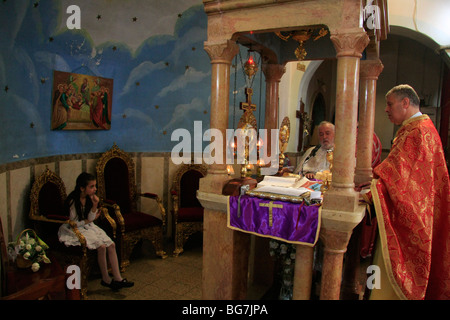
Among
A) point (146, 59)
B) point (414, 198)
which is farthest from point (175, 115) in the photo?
point (414, 198)

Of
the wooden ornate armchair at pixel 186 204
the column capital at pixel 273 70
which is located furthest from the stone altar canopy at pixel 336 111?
the wooden ornate armchair at pixel 186 204

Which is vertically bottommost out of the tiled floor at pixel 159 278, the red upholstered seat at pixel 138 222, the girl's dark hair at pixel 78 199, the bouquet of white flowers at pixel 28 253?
the tiled floor at pixel 159 278

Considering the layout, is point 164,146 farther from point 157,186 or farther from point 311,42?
point 311,42

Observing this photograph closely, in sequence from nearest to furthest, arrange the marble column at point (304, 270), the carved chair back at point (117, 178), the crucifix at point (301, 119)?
the marble column at point (304, 270) → the carved chair back at point (117, 178) → the crucifix at point (301, 119)

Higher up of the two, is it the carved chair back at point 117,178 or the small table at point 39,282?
the carved chair back at point 117,178

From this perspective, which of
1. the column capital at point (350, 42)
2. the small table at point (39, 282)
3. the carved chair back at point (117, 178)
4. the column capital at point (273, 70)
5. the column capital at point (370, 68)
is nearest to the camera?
the small table at point (39, 282)

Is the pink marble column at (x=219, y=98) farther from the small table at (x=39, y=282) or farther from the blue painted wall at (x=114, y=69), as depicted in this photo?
the blue painted wall at (x=114, y=69)

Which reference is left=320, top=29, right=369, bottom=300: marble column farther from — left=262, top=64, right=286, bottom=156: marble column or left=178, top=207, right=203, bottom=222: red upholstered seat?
left=178, top=207, right=203, bottom=222: red upholstered seat

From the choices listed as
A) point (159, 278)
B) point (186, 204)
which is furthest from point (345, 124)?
point (186, 204)

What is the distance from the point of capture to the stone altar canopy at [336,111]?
2.97 meters

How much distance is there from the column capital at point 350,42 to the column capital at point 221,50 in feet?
3.13

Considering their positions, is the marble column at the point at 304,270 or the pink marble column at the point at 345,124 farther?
the marble column at the point at 304,270

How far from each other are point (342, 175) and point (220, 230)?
49.7 inches

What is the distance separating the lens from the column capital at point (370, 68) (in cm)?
462
